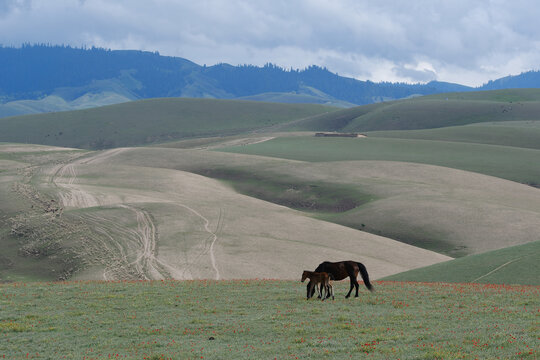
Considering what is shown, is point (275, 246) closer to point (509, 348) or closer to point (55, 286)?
point (55, 286)

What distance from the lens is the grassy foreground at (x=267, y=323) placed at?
51.5ft

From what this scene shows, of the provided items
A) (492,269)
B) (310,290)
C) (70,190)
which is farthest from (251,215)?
(310,290)

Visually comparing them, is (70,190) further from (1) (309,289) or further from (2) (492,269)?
(1) (309,289)

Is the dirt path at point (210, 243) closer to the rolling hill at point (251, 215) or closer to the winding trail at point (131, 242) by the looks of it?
the winding trail at point (131, 242)

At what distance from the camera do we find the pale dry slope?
157 ft

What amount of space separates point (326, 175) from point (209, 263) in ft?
158

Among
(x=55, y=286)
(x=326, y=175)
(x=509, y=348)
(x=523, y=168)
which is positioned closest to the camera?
(x=509, y=348)

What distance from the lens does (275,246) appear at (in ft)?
176

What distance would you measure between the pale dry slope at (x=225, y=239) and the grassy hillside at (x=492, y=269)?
9490 mm

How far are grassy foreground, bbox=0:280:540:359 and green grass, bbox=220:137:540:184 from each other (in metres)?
83.8

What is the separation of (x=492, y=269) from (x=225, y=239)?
25507 millimetres

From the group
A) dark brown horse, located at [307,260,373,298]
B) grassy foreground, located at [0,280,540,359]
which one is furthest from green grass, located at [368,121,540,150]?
dark brown horse, located at [307,260,373,298]

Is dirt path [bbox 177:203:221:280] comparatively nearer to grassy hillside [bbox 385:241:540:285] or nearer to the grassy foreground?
grassy hillside [bbox 385:241:540:285]

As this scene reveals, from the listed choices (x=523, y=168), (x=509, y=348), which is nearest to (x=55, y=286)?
(x=509, y=348)
